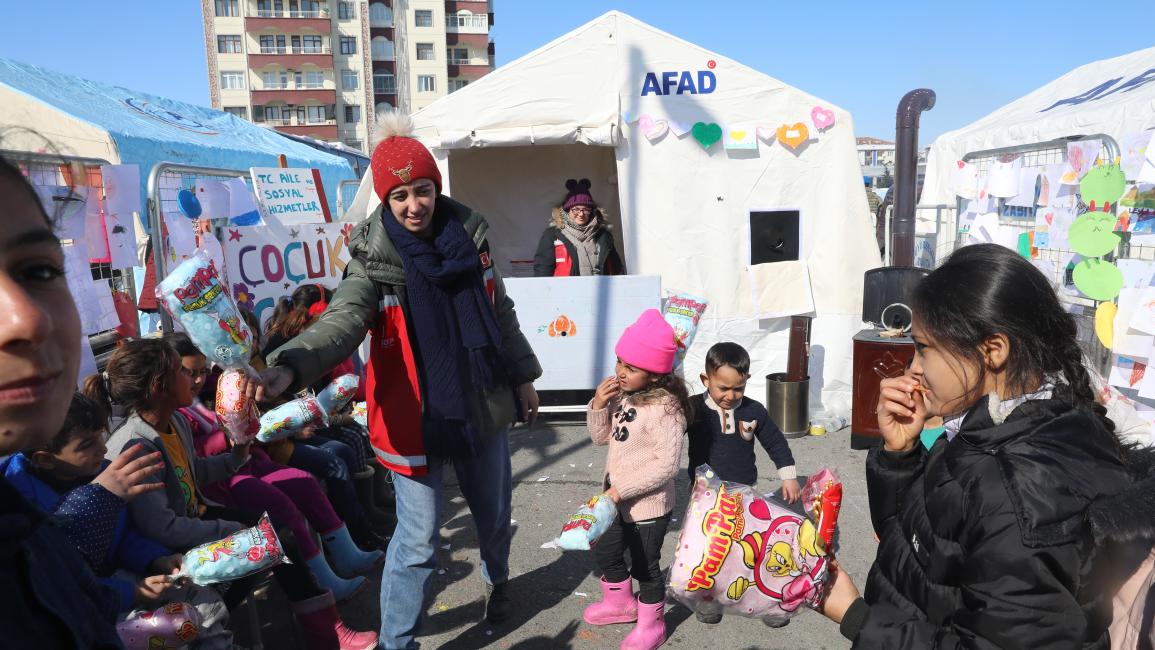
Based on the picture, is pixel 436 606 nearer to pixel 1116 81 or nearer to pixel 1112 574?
pixel 1112 574

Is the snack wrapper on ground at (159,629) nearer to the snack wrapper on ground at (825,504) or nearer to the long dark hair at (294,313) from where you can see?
the snack wrapper on ground at (825,504)

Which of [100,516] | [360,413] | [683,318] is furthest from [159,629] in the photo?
[683,318]

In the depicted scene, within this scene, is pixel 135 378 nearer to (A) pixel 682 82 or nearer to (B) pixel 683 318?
(B) pixel 683 318

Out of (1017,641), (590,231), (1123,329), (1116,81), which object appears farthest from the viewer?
(1116,81)

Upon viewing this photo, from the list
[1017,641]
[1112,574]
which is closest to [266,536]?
[1017,641]

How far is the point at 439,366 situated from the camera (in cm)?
272

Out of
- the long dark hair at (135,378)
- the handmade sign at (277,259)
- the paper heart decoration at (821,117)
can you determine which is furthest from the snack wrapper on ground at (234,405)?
the paper heart decoration at (821,117)

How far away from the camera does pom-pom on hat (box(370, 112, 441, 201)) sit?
2.68m

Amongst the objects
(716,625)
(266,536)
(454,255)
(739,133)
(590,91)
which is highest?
(590,91)

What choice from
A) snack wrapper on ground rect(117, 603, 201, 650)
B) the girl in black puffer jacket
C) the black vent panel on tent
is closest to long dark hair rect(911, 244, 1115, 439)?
the girl in black puffer jacket

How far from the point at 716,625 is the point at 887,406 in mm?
2022

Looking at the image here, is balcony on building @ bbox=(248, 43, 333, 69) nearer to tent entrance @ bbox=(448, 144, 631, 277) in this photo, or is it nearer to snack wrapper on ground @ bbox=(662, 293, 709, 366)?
tent entrance @ bbox=(448, 144, 631, 277)

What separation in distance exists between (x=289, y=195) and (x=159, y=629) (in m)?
4.53

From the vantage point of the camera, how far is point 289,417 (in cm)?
291
